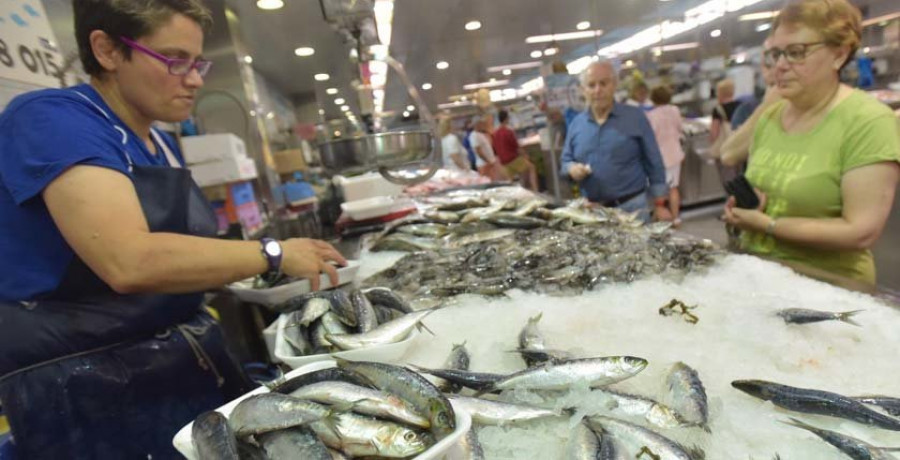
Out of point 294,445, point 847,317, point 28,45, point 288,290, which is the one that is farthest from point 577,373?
point 28,45

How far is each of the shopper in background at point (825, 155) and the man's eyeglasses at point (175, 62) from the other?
2.39m

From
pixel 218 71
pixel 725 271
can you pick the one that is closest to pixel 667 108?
pixel 725 271

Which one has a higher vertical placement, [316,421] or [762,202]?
[316,421]

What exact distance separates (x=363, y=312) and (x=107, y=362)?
0.83 m

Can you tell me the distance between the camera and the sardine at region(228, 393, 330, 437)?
741 mm

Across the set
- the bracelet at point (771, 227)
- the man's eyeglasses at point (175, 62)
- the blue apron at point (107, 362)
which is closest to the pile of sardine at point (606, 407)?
the blue apron at point (107, 362)

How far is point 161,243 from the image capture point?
4.17ft

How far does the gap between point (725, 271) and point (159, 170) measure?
2118 millimetres

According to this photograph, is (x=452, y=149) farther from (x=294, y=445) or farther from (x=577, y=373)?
(x=294, y=445)

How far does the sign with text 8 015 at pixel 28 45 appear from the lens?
2.17 m

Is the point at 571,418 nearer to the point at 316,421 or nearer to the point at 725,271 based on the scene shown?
the point at 316,421

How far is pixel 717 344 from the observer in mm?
1226

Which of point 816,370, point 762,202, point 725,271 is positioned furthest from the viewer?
point 762,202

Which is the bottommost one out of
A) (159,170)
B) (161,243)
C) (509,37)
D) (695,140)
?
(695,140)
